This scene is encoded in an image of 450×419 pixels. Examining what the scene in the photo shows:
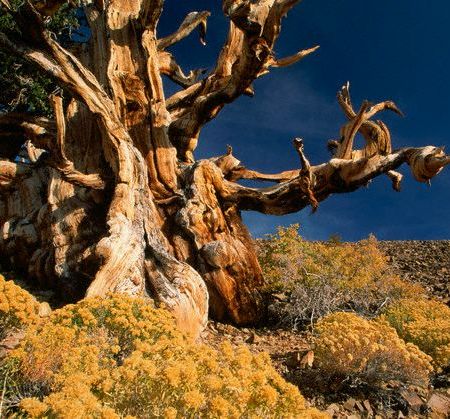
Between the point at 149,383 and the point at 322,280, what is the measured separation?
7351 mm

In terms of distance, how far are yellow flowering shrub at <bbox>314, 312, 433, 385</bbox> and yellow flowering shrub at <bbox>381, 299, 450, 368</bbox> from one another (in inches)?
31.9

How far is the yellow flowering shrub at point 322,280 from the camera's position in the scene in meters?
9.30

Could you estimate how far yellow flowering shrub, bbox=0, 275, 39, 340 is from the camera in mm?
4441

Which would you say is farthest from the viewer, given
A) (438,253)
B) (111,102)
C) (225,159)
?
(438,253)

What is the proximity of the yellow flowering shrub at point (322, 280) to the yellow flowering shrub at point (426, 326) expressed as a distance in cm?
111

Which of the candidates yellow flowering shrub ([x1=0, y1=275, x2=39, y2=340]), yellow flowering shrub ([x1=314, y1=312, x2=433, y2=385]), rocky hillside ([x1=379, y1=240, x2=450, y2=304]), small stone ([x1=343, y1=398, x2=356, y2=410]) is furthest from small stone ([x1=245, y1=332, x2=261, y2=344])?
rocky hillside ([x1=379, y1=240, x2=450, y2=304])

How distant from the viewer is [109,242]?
720cm

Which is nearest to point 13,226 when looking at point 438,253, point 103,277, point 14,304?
point 103,277

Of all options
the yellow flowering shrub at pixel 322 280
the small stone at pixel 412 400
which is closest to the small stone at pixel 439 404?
the small stone at pixel 412 400

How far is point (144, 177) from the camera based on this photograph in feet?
28.6

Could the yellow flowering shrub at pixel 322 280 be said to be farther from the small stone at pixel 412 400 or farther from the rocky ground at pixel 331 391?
the small stone at pixel 412 400

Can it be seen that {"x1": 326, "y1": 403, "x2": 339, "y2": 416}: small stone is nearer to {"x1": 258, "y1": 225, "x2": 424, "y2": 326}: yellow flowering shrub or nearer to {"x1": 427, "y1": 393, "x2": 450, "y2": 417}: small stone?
{"x1": 427, "y1": 393, "x2": 450, "y2": 417}: small stone

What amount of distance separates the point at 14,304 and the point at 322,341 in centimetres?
363

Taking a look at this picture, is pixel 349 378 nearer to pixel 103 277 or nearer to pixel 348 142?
pixel 103 277
